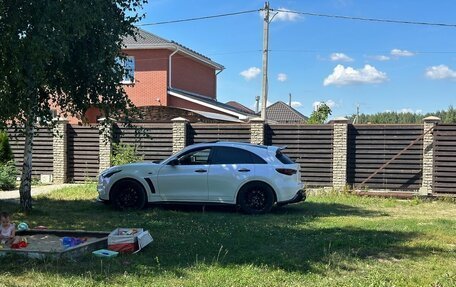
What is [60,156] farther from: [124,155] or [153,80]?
[153,80]

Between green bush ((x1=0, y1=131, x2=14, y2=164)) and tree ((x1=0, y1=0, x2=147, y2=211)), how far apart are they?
712cm

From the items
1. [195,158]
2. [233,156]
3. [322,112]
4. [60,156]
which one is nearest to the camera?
[233,156]

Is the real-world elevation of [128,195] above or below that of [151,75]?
below

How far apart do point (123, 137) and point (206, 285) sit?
1295 cm

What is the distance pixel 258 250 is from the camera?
7.21 metres

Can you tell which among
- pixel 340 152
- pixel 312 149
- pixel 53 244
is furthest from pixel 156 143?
pixel 53 244

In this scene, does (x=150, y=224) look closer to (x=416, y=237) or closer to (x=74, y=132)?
→ (x=416, y=237)

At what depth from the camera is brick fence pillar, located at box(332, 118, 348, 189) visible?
53.6 feet

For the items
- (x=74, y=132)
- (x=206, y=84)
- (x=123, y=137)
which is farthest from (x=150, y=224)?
(x=206, y=84)

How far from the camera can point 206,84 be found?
113ft

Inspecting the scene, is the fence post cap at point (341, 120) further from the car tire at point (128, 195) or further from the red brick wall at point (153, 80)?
the red brick wall at point (153, 80)

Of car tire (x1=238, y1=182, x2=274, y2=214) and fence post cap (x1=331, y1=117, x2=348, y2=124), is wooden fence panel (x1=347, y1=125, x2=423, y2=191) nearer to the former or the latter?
fence post cap (x1=331, y1=117, x2=348, y2=124)

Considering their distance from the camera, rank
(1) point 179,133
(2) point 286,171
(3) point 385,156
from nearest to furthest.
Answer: (2) point 286,171, (3) point 385,156, (1) point 179,133

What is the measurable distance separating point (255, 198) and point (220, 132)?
614 cm
